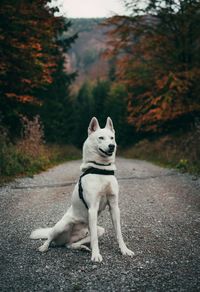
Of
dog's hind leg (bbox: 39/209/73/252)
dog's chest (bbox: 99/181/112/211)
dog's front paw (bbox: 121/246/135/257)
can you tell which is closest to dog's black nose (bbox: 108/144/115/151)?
dog's chest (bbox: 99/181/112/211)

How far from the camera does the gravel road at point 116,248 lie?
3.67 meters

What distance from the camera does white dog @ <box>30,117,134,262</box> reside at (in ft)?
15.4

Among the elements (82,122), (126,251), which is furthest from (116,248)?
(82,122)

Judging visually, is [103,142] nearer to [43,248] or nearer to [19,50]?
[43,248]

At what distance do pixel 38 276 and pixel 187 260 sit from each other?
1674mm

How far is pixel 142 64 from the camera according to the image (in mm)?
20328

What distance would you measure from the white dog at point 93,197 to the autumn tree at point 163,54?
13.7 meters

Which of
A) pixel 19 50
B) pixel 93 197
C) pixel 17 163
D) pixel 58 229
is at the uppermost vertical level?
pixel 19 50

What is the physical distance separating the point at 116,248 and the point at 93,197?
82cm

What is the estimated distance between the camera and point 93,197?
183 inches

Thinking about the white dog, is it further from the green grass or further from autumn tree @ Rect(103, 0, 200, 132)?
autumn tree @ Rect(103, 0, 200, 132)

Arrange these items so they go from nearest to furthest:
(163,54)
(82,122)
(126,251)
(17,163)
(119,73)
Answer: (126,251)
(17,163)
(163,54)
(119,73)
(82,122)

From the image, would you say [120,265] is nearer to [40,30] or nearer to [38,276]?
[38,276]

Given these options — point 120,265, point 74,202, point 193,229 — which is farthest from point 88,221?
point 193,229
